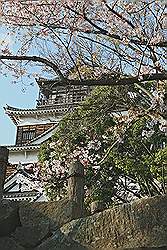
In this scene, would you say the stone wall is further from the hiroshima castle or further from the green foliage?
the hiroshima castle

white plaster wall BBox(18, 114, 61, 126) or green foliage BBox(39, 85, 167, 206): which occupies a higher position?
white plaster wall BBox(18, 114, 61, 126)

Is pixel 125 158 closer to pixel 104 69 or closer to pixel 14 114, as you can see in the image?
pixel 104 69

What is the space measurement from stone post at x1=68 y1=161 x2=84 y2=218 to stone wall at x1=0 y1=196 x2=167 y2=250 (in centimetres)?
51

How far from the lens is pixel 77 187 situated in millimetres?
4355

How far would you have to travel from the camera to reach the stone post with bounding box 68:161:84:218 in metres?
4.09

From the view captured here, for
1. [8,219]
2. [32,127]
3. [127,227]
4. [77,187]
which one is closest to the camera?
[127,227]

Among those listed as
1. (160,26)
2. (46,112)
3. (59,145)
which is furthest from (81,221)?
(46,112)

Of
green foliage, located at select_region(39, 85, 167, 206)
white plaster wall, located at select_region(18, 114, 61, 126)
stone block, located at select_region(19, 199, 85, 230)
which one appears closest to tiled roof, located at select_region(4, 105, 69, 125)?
white plaster wall, located at select_region(18, 114, 61, 126)

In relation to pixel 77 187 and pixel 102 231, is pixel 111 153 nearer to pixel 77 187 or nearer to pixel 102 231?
pixel 77 187

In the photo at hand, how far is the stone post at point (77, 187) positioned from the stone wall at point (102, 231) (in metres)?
0.51

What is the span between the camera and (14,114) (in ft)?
81.2

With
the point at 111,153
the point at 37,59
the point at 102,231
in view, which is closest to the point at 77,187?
the point at 102,231

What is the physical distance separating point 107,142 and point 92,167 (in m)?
0.90

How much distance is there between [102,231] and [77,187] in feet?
4.32
